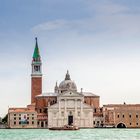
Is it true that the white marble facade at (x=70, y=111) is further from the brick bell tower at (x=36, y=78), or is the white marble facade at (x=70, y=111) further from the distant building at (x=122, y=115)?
the brick bell tower at (x=36, y=78)

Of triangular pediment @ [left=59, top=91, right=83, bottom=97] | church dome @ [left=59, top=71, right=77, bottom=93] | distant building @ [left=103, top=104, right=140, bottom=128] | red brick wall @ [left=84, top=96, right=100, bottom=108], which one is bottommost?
distant building @ [left=103, top=104, right=140, bottom=128]

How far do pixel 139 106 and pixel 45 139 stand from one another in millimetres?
56875

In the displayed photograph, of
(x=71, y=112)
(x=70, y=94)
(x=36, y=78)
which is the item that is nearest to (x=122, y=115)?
(x=71, y=112)

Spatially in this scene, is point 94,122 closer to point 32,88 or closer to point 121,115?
point 121,115

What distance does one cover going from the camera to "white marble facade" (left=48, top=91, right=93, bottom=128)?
341 ft

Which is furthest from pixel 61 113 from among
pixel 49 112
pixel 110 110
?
pixel 110 110

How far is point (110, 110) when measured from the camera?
347 feet

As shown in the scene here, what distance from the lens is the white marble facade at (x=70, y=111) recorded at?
104 metres

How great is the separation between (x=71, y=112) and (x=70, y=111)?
0.25 metres

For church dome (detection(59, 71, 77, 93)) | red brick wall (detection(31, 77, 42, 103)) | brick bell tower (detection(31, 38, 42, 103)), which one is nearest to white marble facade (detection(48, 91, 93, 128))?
church dome (detection(59, 71, 77, 93))

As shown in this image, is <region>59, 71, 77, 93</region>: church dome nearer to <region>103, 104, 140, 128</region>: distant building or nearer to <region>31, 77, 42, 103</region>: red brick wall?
<region>31, 77, 42, 103</region>: red brick wall

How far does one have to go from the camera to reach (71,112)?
4119 inches

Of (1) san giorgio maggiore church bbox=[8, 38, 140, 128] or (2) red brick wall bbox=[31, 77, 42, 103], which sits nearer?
(1) san giorgio maggiore church bbox=[8, 38, 140, 128]

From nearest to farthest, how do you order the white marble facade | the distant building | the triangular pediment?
the triangular pediment < the white marble facade < the distant building
